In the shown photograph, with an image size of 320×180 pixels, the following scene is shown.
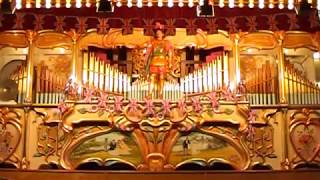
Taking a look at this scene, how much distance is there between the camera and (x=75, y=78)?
12.0 metres

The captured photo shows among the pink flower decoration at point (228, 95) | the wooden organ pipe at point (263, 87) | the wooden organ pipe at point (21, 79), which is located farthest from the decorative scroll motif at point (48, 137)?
the wooden organ pipe at point (263, 87)

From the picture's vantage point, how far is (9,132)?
11914mm

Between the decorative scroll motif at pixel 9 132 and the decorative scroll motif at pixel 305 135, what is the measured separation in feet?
14.8

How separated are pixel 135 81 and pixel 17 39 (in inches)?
83.7

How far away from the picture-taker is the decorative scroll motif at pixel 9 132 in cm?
1185

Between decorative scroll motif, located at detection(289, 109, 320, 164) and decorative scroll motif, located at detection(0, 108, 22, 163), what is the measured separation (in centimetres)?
451

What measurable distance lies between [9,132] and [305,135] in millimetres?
4876

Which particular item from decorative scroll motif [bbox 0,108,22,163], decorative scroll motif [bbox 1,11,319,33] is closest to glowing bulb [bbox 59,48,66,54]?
decorative scroll motif [bbox 1,11,319,33]

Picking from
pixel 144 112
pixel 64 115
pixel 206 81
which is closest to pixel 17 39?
pixel 64 115

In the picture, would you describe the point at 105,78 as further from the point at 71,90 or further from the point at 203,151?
the point at 203,151

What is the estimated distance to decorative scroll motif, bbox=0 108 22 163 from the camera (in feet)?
38.9

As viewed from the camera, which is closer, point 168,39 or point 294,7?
point 294,7

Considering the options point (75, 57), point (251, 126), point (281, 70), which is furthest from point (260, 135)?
point (75, 57)

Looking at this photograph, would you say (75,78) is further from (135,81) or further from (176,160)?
(176,160)
